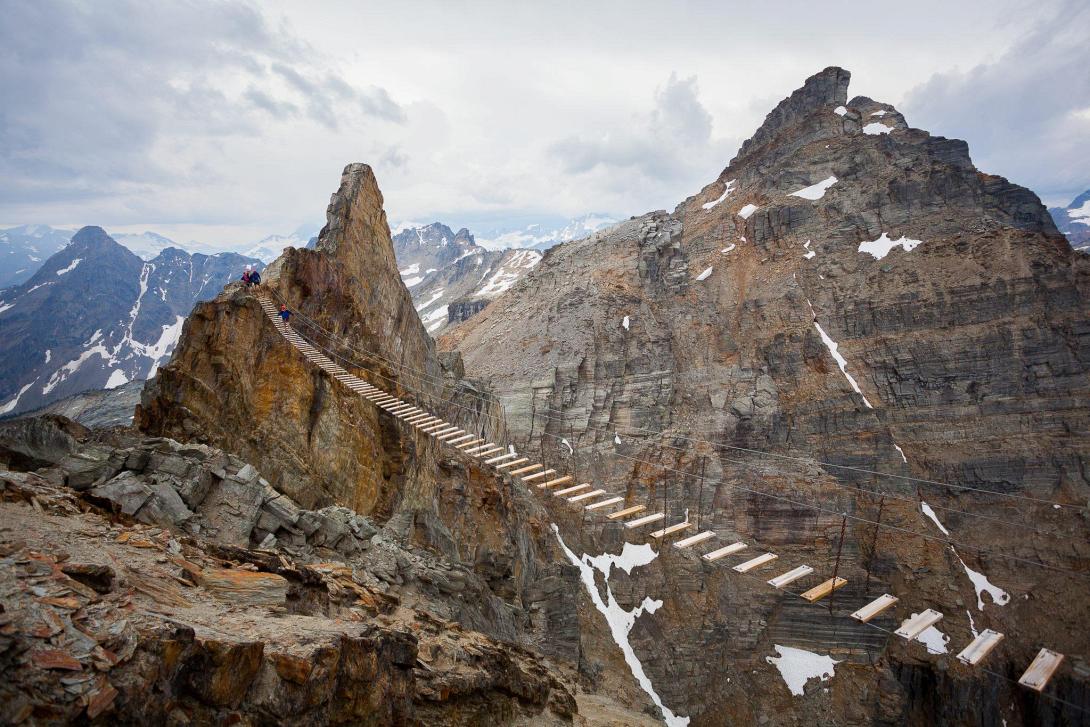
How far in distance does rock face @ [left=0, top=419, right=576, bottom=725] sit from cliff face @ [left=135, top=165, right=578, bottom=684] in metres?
1.70

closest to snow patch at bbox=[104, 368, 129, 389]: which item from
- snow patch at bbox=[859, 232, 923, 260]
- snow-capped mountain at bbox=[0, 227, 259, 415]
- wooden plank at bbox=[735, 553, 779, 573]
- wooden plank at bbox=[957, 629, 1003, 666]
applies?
snow-capped mountain at bbox=[0, 227, 259, 415]

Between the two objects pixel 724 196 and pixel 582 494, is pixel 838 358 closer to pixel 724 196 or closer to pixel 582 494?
pixel 724 196

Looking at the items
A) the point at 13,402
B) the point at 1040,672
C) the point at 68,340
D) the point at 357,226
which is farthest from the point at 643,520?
the point at 68,340

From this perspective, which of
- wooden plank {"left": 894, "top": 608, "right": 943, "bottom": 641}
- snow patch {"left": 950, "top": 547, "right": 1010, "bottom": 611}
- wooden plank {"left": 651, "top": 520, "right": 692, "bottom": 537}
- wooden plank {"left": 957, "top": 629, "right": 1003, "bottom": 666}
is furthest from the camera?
snow patch {"left": 950, "top": 547, "right": 1010, "bottom": 611}

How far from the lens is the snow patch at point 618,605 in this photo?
135 ft

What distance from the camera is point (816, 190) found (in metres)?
73.4

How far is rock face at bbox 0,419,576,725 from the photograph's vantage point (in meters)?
5.82

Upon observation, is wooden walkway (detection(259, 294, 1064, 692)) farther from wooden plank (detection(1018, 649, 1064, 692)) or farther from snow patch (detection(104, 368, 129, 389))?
snow patch (detection(104, 368, 129, 389))

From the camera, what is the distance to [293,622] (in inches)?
349

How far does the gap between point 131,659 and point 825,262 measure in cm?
7591

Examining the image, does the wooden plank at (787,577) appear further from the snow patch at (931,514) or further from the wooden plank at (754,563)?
the snow patch at (931,514)

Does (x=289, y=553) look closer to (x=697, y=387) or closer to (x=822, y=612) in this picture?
(x=822, y=612)

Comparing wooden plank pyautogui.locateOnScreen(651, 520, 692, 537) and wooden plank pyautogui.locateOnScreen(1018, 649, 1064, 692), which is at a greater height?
wooden plank pyautogui.locateOnScreen(651, 520, 692, 537)

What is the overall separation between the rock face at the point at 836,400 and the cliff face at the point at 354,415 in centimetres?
1740
